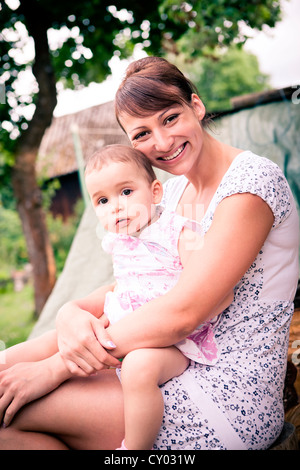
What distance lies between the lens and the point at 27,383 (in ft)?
3.81

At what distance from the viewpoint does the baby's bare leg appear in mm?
1079

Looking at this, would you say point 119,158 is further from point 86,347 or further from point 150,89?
point 86,347

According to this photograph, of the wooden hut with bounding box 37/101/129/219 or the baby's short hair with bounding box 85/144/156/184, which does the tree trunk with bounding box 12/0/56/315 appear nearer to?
the baby's short hair with bounding box 85/144/156/184

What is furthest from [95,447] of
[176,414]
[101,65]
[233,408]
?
[101,65]

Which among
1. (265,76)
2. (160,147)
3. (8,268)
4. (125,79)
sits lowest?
(265,76)

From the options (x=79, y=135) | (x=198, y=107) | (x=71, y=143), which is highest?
(x=198, y=107)

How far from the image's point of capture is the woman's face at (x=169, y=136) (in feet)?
4.76

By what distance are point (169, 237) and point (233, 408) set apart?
20.8 inches

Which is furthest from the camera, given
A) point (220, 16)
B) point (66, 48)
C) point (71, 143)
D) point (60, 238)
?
point (71, 143)

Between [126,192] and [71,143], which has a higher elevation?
[126,192]

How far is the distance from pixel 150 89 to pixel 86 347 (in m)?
0.85

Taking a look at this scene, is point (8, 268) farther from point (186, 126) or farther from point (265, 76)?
point (265, 76)

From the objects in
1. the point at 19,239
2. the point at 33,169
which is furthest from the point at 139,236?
the point at 19,239

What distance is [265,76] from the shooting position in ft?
105
